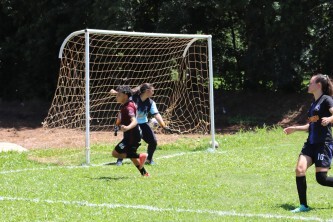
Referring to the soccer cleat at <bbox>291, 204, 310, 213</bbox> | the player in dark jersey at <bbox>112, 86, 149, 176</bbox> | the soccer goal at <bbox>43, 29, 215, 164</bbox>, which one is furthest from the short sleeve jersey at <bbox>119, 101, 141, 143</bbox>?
the soccer goal at <bbox>43, 29, 215, 164</bbox>

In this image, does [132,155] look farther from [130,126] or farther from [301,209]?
[301,209]

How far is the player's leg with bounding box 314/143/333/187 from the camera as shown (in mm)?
8438

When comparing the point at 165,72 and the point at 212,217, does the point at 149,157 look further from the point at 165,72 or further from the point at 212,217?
the point at 165,72

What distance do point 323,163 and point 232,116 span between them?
16451 millimetres

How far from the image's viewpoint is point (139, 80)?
21.9m

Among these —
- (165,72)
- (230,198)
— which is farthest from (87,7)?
(230,198)

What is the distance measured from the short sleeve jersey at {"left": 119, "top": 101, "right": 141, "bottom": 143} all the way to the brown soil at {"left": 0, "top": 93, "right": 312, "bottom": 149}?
783 centimetres

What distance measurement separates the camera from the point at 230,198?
9195 mm

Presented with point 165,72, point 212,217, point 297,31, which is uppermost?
point 297,31

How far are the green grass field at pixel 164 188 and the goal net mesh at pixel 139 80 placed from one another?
313cm

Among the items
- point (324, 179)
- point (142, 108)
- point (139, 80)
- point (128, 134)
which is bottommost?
point (324, 179)

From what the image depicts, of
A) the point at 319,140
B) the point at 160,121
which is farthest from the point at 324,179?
the point at 160,121

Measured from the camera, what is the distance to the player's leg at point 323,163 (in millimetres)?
8438

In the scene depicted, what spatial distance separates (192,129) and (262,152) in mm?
5676
